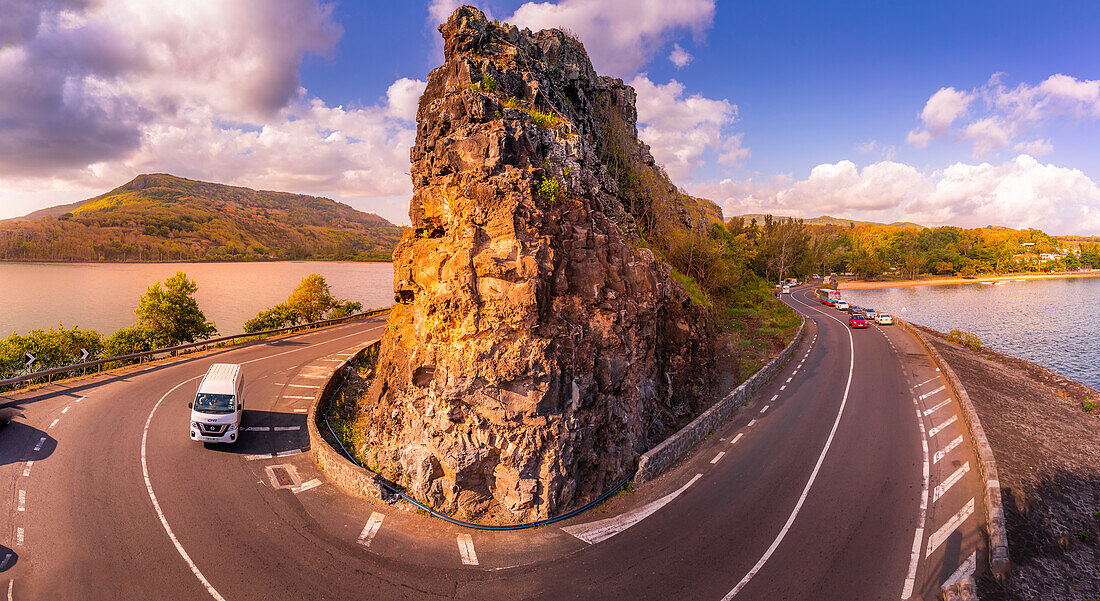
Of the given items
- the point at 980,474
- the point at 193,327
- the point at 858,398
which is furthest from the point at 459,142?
the point at 193,327

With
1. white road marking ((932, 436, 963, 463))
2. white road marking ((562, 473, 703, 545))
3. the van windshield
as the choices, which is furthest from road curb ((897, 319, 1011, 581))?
the van windshield

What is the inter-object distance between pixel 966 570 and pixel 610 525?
7803 millimetres

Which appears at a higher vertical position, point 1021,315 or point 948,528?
point 948,528

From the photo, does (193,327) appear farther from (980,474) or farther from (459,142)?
(980,474)

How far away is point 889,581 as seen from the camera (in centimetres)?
870

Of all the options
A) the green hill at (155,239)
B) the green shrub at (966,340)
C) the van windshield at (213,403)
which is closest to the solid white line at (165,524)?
the van windshield at (213,403)

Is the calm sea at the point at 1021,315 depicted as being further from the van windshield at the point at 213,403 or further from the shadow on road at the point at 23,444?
the shadow on road at the point at 23,444

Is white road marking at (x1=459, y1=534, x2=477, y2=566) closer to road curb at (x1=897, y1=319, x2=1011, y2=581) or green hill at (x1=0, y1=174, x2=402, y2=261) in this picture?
road curb at (x1=897, y1=319, x2=1011, y2=581)

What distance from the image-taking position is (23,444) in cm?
1387

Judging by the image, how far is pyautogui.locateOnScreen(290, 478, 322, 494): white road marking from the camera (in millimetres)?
12117

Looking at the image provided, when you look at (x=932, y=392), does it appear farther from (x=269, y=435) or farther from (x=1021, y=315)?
(x=1021, y=315)

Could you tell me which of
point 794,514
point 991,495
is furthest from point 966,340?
point 794,514

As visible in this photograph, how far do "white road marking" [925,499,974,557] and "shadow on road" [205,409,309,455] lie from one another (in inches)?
736

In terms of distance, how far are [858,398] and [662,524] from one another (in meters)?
15.1
